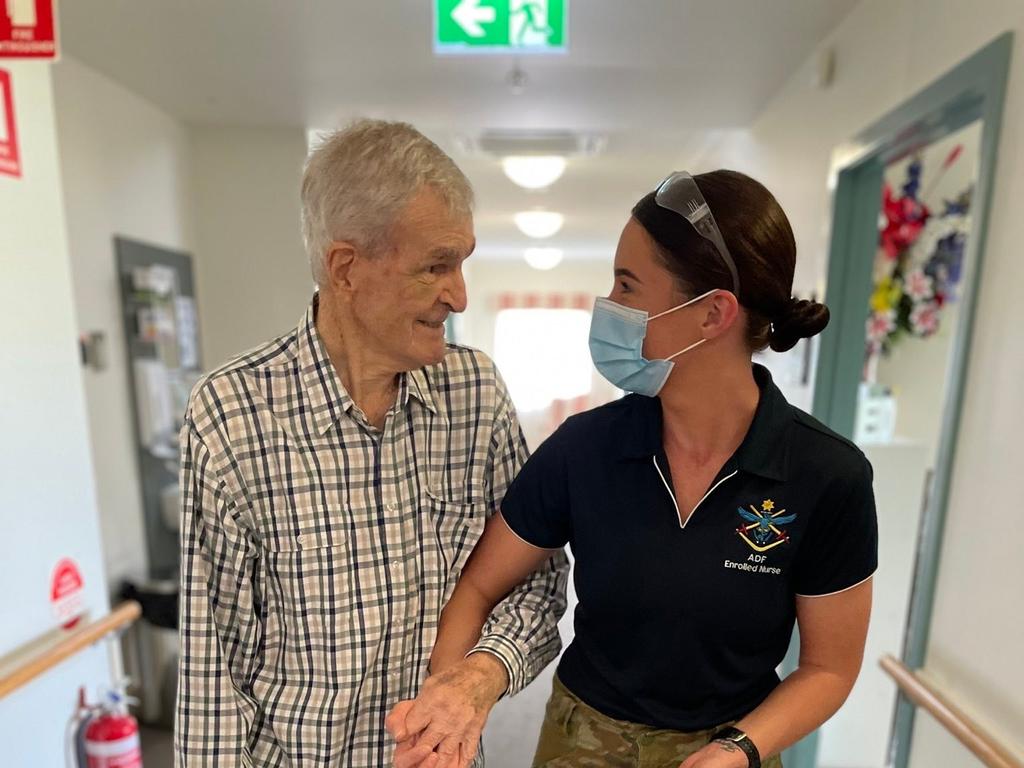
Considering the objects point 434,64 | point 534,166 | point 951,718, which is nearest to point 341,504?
point 951,718

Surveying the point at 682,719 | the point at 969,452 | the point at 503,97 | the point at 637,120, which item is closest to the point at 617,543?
the point at 682,719

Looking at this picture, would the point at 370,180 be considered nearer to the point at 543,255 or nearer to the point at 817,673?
the point at 817,673

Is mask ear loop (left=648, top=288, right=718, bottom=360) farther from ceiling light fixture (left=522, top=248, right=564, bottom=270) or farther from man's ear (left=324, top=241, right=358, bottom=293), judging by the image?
ceiling light fixture (left=522, top=248, right=564, bottom=270)

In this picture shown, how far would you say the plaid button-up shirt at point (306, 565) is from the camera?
897mm

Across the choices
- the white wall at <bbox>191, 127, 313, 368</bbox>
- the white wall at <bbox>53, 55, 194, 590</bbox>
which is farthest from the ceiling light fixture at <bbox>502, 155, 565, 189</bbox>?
the white wall at <bbox>53, 55, 194, 590</bbox>

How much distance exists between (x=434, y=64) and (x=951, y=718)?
243 centimetres

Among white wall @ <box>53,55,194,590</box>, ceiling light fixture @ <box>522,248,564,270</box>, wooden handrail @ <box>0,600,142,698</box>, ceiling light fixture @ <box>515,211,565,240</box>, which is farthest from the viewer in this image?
ceiling light fixture @ <box>522,248,564,270</box>

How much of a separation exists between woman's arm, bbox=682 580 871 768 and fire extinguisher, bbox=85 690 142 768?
1.84 metres

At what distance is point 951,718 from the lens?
4.39 feet

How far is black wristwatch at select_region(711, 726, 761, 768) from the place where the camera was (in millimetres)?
851

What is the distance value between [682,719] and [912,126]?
153 cm

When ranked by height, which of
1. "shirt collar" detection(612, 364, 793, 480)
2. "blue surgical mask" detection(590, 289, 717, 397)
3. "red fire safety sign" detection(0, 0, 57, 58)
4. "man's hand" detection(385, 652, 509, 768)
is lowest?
"man's hand" detection(385, 652, 509, 768)

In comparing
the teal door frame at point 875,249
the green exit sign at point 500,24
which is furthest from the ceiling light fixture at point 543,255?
the green exit sign at point 500,24

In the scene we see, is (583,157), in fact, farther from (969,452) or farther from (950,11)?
(969,452)
